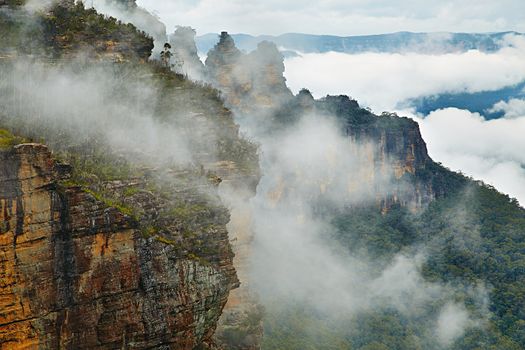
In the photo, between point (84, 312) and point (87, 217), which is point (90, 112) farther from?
point (84, 312)

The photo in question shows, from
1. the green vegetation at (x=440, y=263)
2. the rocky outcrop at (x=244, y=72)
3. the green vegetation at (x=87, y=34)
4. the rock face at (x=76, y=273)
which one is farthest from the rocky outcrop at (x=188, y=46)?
the rock face at (x=76, y=273)

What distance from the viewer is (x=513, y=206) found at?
70500 millimetres

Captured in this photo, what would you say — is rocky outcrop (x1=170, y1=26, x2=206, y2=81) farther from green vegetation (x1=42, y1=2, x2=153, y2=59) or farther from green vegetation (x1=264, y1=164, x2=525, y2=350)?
green vegetation (x1=42, y1=2, x2=153, y2=59)

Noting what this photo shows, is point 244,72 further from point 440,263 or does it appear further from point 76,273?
point 76,273

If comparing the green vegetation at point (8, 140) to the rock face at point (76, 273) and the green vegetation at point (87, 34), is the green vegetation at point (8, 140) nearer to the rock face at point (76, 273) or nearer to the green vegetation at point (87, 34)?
the rock face at point (76, 273)

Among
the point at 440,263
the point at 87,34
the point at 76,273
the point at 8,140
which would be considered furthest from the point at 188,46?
the point at 76,273

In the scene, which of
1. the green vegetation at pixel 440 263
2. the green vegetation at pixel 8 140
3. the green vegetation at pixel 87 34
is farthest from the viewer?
the green vegetation at pixel 440 263

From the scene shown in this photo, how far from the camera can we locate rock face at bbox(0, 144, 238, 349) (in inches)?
678

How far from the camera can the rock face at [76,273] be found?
17219 mm

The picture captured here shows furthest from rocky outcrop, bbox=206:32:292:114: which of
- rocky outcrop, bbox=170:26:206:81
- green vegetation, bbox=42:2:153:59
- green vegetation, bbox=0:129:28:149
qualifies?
green vegetation, bbox=0:129:28:149

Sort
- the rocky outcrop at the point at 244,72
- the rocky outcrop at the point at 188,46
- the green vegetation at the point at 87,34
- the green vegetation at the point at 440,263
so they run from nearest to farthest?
the green vegetation at the point at 87,34, the green vegetation at the point at 440,263, the rocky outcrop at the point at 188,46, the rocky outcrop at the point at 244,72

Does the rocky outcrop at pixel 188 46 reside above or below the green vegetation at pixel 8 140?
above

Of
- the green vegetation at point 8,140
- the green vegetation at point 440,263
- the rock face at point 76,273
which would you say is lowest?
the green vegetation at point 440,263

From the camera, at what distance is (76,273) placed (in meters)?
18.1
